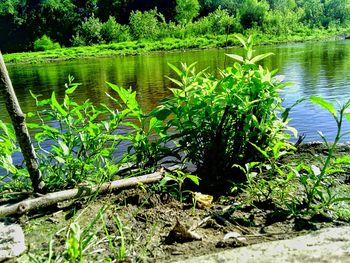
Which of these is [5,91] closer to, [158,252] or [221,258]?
[158,252]

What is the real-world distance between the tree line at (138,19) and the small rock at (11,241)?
48380mm

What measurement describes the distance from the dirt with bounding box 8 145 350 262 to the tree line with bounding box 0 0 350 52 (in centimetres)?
4800

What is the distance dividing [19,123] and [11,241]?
2.28 feet

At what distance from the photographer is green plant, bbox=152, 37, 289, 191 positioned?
2643mm

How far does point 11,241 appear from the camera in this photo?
79.7 inches

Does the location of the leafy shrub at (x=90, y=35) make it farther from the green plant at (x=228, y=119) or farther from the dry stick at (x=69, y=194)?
the dry stick at (x=69, y=194)

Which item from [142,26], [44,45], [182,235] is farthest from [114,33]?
[182,235]

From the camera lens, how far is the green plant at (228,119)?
104 inches

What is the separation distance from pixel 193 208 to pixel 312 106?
5.98 meters

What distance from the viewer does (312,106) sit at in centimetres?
769

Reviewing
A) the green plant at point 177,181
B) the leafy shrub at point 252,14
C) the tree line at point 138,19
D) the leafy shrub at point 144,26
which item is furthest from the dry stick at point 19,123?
the leafy shrub at point 252,14

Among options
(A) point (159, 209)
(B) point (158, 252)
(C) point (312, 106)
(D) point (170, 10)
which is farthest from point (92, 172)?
(D) point (170, 10)

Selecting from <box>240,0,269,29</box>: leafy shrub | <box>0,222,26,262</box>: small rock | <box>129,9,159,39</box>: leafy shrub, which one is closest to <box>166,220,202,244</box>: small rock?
<box>0,222,26,262</box>: small rock

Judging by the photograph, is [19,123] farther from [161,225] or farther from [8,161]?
[161,225]
